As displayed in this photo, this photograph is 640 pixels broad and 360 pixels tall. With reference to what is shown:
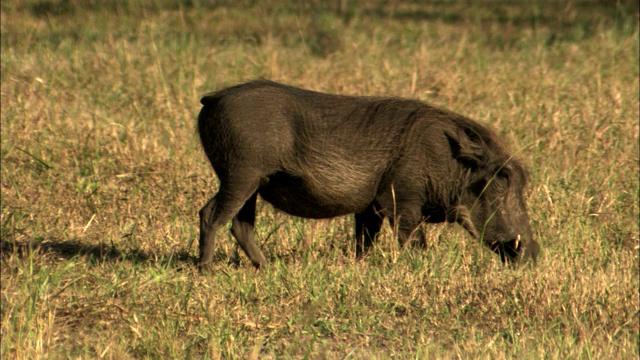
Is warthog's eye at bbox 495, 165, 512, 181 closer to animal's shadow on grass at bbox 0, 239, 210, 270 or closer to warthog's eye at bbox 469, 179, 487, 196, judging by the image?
warthog's eye at bbox 469, 179, 487, 196

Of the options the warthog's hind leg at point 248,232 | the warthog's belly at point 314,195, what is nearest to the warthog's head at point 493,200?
the warthog's belly at point 314,195

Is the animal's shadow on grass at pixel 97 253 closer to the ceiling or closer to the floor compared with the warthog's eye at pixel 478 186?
closer to the floor

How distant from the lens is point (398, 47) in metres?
9.02

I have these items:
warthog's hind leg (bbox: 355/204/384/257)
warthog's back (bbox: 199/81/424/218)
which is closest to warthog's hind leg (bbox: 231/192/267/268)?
warthog's back (bbox: 199/81/424/218)

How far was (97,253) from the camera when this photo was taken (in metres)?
4.62

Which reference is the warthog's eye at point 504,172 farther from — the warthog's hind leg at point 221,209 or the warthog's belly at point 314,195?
the warthog's hind leg at point 221,209

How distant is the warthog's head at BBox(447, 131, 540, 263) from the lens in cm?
457

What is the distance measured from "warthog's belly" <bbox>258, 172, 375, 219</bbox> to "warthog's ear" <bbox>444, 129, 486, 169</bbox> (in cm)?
46

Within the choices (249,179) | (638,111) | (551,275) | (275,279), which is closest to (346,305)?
(275,279)

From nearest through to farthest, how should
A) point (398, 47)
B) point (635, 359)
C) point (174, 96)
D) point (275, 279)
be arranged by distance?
point (635, 359)
point (275, 279)
point (174, 96)
point (398, 47)

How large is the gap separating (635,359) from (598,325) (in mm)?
331

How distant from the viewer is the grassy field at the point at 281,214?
11.4 ft

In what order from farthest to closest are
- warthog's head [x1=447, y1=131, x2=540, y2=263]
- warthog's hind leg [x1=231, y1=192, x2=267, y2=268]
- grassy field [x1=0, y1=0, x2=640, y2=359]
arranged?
1. warthog's head [x1=447, y1=131, x2=540, y2=263]
2. warthog's hind leg [x1=231, y1=192, x2=267, y2=268]
3. grassy field [x1=0, y1=0, x2=640, y2=359]

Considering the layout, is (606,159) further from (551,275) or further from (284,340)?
(284,340)
